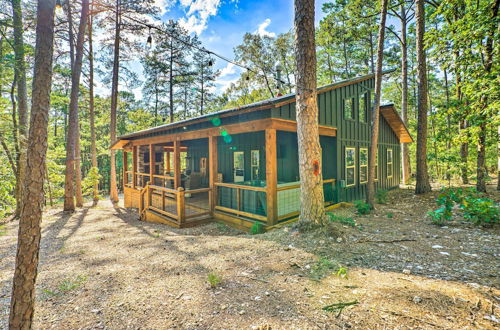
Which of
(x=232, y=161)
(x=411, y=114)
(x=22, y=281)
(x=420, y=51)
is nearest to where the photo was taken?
(x=22, y=281)

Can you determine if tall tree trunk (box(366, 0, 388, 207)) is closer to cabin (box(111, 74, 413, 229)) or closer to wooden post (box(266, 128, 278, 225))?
cabin (box(111, 74, 413, 229))

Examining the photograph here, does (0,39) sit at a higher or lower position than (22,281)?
higher

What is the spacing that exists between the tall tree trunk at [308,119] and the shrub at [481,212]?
3570mm

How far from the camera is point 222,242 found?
4.88 metres

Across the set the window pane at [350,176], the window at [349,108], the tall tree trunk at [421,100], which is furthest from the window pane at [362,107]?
the window pane at [350,176]

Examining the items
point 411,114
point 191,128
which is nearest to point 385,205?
point 191,128

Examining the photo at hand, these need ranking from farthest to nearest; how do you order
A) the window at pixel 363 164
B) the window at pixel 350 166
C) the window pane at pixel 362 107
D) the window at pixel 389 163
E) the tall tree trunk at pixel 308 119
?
the window at pixel 389 163
the window pane at pixel 362 107
the window at pixel 363 164
the window at pixel 350 166
the tall tree trunk at pixel 308 119

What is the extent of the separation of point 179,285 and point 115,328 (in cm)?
88

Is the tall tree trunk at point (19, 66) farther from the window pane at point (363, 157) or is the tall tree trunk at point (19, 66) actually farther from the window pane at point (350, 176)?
the window pane at point (363, 157)

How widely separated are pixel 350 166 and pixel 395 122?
4832 millimetres

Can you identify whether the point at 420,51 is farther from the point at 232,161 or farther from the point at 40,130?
the point at 40,130

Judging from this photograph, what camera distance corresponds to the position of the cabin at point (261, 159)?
6035mm

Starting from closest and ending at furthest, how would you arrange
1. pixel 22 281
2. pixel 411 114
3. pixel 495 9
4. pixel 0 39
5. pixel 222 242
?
pixel 22 281
pixel 222 242
pixel 495 9
pixel 0 39
pixel 411 114

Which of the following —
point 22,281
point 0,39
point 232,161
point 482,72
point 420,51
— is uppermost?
point 0,39
